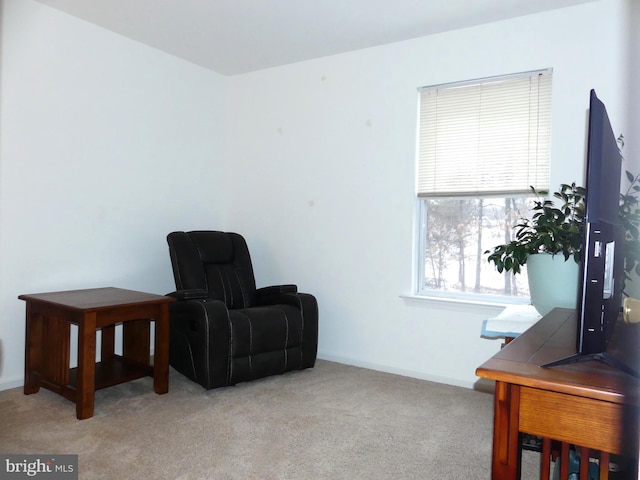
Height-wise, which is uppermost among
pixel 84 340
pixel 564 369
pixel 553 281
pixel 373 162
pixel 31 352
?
pixel 373 162

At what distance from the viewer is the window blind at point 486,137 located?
313cm

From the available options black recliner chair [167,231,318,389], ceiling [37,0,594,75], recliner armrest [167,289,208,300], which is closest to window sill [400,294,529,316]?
black recliner chair [167,231,318,389]

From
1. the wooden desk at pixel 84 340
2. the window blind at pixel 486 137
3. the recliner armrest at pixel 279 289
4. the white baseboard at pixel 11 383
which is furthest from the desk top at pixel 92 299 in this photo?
the window blind at pixel 486 137

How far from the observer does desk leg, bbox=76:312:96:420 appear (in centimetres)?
256

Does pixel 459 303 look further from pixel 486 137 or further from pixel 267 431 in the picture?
pixel 267 431

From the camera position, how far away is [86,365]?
102 inches

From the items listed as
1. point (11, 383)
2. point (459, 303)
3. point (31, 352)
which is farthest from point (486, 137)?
point (11, 383)

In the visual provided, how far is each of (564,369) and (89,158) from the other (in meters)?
3.33

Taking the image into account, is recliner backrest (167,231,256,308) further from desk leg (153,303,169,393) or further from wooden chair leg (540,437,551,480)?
wooden chair leg (540,437,551,480)

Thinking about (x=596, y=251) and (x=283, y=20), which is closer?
(x=596, y=251)

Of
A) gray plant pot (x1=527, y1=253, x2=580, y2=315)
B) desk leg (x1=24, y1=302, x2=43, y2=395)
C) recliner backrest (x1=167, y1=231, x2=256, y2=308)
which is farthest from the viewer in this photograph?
recliner backrest (x1=167, y1=231, x2=256, y2=308)

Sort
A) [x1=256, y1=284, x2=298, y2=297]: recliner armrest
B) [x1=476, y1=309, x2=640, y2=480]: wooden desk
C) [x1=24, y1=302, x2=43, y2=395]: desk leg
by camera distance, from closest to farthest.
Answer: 1. [x1=476, y1=309, x2=640, y2=480]: wooden desk
2. [x1=24, y1=302, x2=43, y2=395]: desk leg
3. [x1=256, y1=284, x2=298, y2=297]: recliner armrest

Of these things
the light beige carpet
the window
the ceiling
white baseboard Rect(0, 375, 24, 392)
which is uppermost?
the ceiling

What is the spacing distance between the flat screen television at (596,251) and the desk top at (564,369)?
42 millimetres
